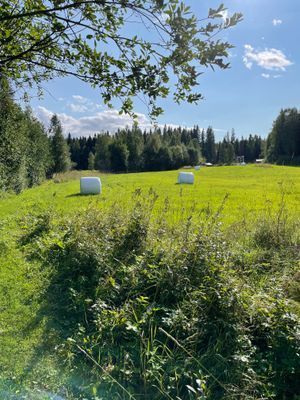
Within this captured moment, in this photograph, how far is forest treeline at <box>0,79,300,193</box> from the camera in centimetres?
2028

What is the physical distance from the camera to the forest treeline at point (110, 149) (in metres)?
20.3

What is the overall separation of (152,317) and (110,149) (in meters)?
62.0

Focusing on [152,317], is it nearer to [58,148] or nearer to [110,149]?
[58,148]

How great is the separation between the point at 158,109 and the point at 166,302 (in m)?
2.36

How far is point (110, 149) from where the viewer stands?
209 ft

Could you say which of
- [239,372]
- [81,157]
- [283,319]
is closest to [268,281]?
[283,319]

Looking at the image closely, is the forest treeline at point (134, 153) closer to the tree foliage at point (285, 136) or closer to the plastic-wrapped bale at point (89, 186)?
the tree foliage at point (285, 136)

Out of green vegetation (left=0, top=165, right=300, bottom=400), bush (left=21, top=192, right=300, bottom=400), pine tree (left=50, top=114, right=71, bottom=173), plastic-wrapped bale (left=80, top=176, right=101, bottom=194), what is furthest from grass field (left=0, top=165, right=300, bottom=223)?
pine tree (left=50, top=114, right=71, bottom=173)

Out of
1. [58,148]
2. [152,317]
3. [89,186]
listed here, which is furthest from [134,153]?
[152,317]

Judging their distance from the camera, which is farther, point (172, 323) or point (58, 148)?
point (58, 148)

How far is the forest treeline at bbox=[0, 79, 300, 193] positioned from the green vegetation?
15.6m

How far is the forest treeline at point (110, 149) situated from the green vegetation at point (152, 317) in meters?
15.6

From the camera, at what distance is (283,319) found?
3.16m

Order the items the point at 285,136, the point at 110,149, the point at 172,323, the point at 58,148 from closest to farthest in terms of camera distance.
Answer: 1. the point at 172,323
2. the point at 58,148
3. the point at 285,136
4. the point at 110,149
